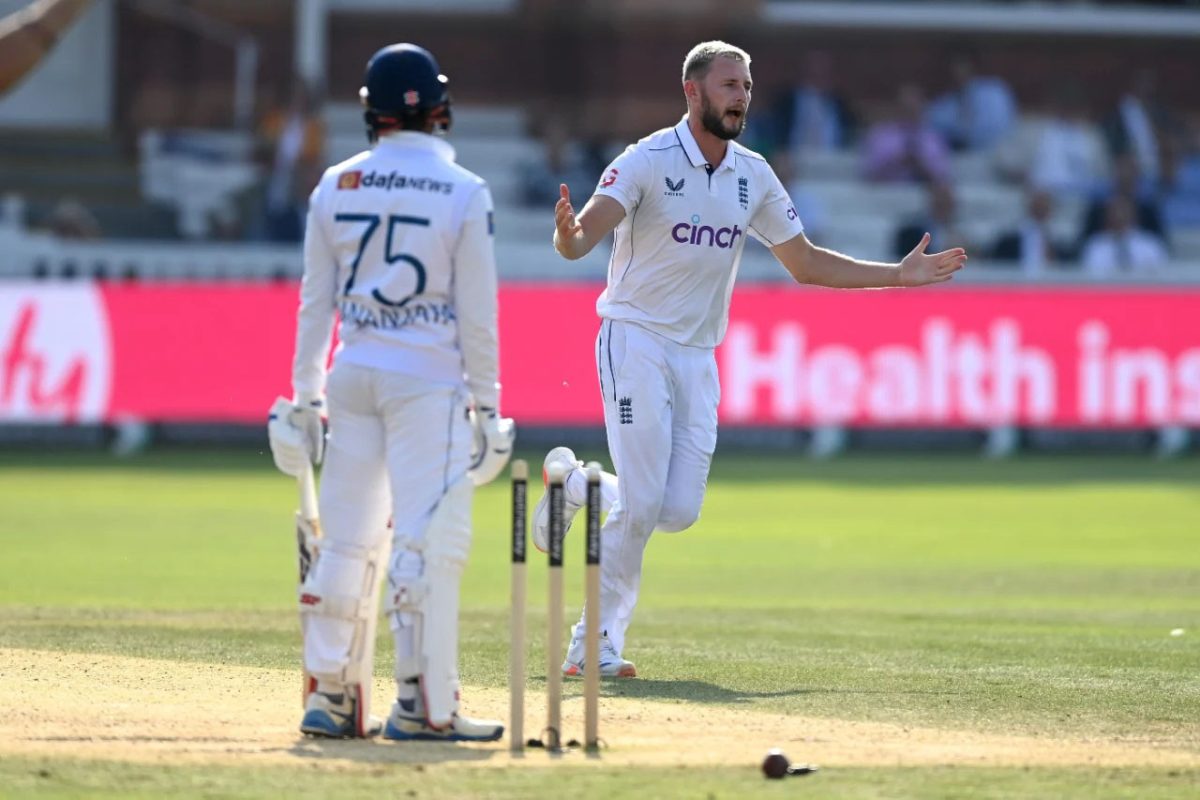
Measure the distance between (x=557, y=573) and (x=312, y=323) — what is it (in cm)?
127

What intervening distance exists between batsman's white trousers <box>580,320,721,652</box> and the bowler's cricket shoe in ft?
0.27

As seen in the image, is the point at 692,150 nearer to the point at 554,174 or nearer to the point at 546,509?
the point at 546,509

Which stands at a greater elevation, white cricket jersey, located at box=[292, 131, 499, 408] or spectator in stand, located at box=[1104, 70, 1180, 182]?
spectator in stand, located at box=[1104, 70, 1180, 182]

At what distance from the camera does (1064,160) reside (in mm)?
31266

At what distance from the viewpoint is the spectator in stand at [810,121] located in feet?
102

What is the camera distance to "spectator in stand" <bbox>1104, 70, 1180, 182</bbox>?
31875 mm

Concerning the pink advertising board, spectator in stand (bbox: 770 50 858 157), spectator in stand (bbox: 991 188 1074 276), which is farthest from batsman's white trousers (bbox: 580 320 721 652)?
spectator in stand (bbox: 770 50 858 157)

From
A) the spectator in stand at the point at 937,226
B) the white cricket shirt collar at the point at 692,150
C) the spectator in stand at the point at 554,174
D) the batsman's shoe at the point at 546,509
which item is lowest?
the batsman's shoe at the point at 546,509

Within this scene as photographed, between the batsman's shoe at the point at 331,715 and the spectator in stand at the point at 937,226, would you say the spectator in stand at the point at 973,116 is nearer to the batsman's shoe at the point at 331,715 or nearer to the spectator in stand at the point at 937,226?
the spectator in stand at the point at 937,226

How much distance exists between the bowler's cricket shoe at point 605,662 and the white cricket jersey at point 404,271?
2220 millimetres

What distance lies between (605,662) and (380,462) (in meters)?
2.20

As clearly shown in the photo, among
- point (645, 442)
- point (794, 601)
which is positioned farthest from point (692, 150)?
point (794, 601)

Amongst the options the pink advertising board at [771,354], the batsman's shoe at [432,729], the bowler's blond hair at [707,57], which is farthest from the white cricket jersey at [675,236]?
the pink advertising board at [771,354]

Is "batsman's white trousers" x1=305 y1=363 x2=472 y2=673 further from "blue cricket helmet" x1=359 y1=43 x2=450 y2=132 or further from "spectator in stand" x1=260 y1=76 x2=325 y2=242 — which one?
"spectator in stand" x1=260 y1=76 x2=325 y2=242
